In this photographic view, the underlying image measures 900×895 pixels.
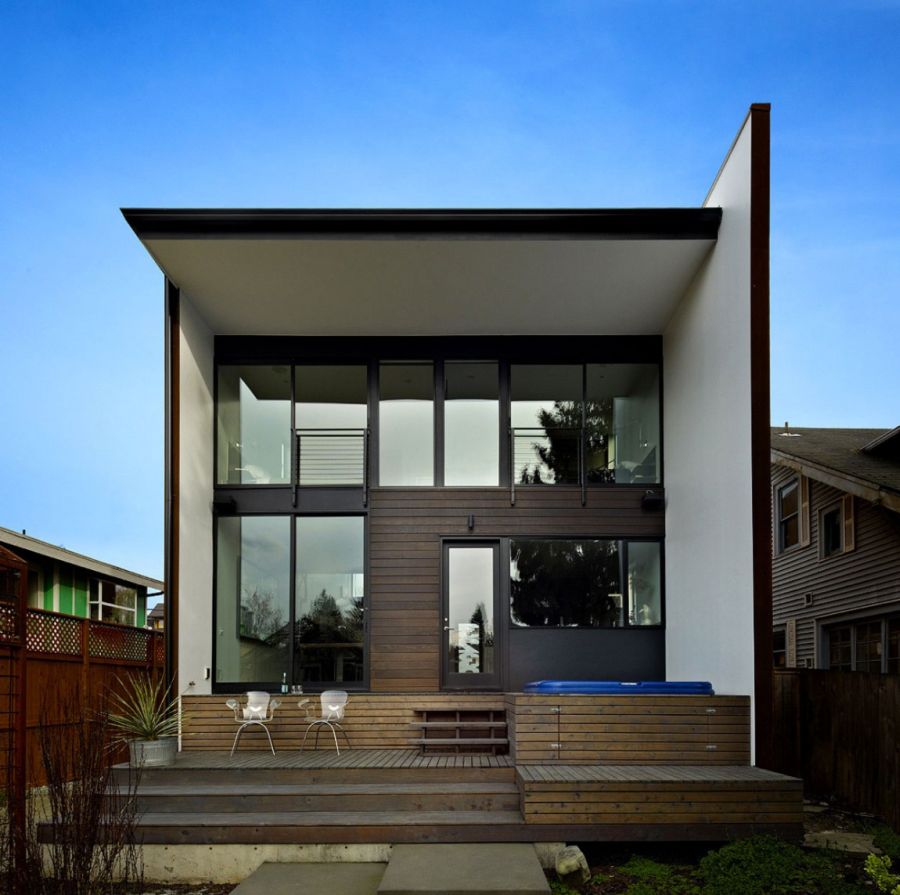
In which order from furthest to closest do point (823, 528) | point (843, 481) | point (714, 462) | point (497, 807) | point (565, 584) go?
point (823, 528), point (843, 481), point (565, 584), point (714, 462), point (497, 807)

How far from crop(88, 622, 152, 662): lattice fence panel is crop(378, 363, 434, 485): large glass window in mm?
3878

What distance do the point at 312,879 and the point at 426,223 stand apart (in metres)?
5.88

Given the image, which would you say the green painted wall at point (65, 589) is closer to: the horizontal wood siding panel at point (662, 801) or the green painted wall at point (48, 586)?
the green painted wall at point (48, 586)

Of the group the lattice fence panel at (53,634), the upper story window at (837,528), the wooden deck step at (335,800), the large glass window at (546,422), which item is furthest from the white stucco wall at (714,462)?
the lattice fence panel at (53,634)

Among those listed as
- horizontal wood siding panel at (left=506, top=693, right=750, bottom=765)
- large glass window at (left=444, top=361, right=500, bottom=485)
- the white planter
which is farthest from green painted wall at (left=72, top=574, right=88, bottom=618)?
horizontal wood siding panel at (left=506, top=693, right=750, bottom=765)

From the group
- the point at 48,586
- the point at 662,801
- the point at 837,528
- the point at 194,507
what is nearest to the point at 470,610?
→ the point at 194,507

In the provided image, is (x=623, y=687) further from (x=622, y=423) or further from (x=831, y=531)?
(x=831, y=531)

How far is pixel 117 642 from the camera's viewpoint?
12469 millimetres

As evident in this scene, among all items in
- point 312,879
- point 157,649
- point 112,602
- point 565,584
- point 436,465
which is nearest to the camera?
point 312,879

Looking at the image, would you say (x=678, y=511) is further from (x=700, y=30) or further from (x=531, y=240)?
(x=700, y=30)

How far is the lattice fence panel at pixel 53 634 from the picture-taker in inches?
396

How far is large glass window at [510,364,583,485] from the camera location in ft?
38.4

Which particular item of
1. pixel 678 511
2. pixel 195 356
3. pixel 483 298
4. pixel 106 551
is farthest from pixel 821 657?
pixel 106 551

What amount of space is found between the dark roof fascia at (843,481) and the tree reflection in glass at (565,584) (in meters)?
3.10
